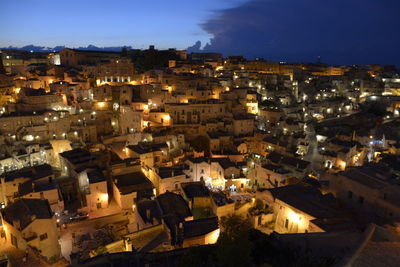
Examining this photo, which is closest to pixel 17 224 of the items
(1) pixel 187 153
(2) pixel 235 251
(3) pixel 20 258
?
(3) pixel 20 258

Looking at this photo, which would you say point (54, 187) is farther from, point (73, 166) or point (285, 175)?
point (285, 175)

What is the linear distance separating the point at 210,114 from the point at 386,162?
16.6 metres

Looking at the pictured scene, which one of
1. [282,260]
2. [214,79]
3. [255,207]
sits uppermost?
[214,79]

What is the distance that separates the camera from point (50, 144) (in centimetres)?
2553

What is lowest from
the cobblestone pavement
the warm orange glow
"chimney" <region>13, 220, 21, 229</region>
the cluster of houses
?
the cobblestone pavement

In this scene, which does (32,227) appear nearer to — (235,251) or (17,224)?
(17,224)

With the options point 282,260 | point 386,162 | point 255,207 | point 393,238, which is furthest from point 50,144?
point 386,162

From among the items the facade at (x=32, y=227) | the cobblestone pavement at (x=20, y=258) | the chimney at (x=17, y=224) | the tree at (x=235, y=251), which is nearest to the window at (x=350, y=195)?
the tree at (x=235, y=251)

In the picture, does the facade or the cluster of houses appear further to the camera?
the cluster of houses

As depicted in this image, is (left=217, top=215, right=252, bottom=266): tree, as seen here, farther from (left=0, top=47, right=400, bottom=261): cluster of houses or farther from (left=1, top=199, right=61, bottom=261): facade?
(left=1, top=199, right=61, bottom=261): facade

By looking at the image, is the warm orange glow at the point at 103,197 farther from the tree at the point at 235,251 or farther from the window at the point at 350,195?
the window at the point at 350,195

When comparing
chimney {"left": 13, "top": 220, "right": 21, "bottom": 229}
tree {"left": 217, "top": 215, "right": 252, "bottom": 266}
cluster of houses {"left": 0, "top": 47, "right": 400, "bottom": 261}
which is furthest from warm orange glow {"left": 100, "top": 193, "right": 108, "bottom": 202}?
tree {"left": 217, "top": 215, "right": 252, "bottom": 266}

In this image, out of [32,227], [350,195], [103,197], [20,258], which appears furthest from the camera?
[103,197]

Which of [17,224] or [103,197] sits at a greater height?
[17,224]
